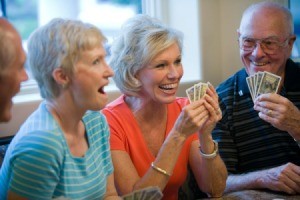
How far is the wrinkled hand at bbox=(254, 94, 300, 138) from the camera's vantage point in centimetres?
169

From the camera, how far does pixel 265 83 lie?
1860 mm

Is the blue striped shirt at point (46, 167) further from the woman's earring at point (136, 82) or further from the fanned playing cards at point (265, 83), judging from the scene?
the fanned playing cards at point (265, 83)

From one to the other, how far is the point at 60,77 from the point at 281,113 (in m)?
0.98

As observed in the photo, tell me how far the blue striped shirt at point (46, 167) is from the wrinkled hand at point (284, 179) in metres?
0.77

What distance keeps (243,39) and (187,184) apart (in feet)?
2.64

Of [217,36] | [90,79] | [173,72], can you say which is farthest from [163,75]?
[217,36]

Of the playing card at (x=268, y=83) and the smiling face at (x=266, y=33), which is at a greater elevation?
the smiling face at (x=266, y=33)

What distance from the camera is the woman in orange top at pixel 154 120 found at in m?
1.61

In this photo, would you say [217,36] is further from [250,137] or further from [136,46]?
[136,46]

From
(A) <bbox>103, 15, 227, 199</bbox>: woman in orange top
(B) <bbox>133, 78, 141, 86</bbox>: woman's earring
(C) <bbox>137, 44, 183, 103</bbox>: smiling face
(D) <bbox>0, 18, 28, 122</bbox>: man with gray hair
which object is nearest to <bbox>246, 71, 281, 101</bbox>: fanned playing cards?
(A) <bbox>103, 15, 227, 199</bbox>: woman in orange top

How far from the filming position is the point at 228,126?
1995 millimetres

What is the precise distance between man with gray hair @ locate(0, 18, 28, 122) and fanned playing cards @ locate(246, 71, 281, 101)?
1188 mm

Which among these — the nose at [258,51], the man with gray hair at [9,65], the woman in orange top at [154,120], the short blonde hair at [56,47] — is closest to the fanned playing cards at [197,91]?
the woman in orange top at [154,120]

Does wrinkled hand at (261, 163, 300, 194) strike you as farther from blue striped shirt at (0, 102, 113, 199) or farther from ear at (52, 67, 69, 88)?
ear at (52, 67, 69, 88)
